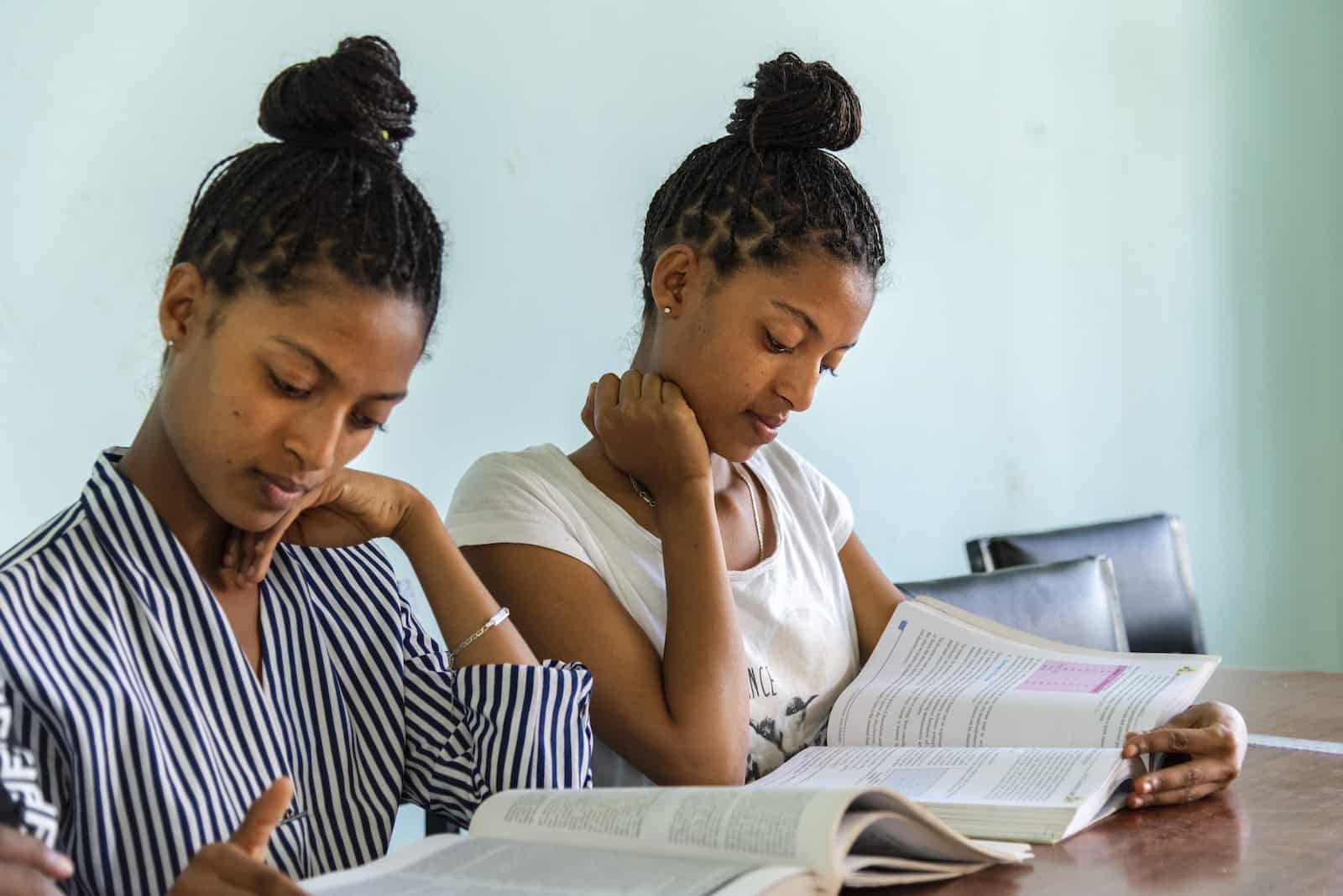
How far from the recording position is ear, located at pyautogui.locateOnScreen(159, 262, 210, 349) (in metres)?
0.92

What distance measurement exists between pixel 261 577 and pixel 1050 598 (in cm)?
114

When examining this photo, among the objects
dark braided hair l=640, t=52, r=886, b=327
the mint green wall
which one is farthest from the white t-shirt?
the mint green wall

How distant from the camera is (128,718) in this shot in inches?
34.4

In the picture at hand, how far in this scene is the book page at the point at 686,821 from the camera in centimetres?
79

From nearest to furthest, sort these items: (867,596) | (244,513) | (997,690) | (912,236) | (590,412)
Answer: (244,513)
(997,690)
(590,412)
(867,596)
(912,236)

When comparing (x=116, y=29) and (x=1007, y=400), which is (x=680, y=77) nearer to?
(x=116, y=29)

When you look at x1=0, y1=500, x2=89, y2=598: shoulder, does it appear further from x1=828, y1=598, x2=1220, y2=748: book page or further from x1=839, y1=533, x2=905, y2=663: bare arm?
x1=839, y1=533, x2=905, y2=663: bare arm

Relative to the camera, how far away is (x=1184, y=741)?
1.16 meters

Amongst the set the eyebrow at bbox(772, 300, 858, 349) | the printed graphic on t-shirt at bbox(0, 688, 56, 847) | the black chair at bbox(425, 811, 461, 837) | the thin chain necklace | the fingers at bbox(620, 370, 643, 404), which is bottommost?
the black chair at bbox(425, 811, 461, 837)

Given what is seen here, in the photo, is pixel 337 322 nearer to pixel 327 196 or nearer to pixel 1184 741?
pixel 327 196

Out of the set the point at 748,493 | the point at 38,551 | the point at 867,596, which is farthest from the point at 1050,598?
the point at 38,551

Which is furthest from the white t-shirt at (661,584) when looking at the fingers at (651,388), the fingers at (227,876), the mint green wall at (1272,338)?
the mint green wall at (1272,338)

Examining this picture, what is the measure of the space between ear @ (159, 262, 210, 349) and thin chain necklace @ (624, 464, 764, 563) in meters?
0.55

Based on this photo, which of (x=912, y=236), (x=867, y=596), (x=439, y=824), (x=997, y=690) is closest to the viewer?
(x=439, y=824)
